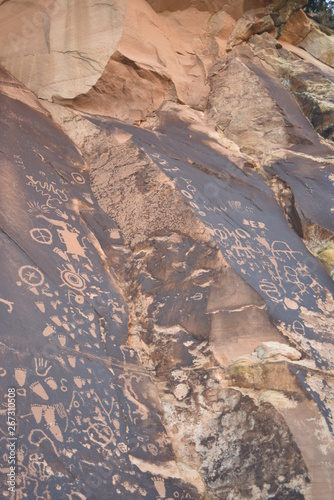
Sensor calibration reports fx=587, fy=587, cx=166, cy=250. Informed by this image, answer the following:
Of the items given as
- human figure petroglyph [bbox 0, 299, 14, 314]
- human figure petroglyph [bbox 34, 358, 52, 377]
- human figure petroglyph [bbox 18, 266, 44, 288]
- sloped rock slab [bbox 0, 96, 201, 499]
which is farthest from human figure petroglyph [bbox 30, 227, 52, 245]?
human figure petroglyph [bbox 34, 358, 52, 377]

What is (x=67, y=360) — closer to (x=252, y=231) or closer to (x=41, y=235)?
(x=41, y=235)

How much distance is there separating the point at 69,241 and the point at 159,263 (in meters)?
0.60

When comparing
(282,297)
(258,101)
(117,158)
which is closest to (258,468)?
(282,297)

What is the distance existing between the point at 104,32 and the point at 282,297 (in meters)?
2.86

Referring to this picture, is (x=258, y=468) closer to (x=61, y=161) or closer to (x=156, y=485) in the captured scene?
(x=156, y=485)

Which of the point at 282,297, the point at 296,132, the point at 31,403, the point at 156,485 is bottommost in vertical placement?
the point at 156,485

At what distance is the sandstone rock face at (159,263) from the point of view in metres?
2.96

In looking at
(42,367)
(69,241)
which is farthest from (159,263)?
(42,367)

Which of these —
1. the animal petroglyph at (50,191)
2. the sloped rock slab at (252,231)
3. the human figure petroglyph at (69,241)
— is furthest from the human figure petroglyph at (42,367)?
the sloped rock slab at (252,231)

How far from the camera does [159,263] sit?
3.87 meters

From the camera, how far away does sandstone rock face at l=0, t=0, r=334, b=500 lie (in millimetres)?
2957

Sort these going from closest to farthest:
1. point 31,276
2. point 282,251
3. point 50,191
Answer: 1. point 31,276
2. point 50,191
3. point 282,251

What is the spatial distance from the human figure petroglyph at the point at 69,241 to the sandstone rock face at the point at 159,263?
2 cm

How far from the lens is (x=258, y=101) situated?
5.73m
